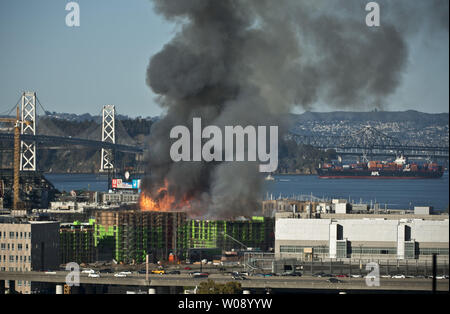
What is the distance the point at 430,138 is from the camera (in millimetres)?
187375

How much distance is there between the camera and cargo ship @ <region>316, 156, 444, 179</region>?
147 metres

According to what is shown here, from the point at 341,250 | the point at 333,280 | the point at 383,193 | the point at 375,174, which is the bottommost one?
the point at 333,280

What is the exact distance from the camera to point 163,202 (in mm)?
53031

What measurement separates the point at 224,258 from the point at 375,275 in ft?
37.2

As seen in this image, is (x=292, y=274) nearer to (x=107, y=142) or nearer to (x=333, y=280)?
(x=333, y=280)

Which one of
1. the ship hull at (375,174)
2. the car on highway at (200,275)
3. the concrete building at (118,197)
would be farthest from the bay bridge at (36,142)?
the car on highway at (200,275)

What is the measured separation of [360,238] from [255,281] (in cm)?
737

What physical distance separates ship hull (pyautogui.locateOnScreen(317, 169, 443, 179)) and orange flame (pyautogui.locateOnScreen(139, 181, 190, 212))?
317 feet

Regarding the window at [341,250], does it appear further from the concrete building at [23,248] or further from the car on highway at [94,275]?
the concrete building at [23,248]

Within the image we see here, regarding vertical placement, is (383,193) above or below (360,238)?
above

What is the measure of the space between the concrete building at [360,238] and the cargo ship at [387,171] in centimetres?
10705

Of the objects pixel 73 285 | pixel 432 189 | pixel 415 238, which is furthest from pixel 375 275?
pixel 432 189

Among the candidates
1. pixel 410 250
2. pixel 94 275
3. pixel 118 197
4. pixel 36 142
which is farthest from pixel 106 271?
pixel 36 142
